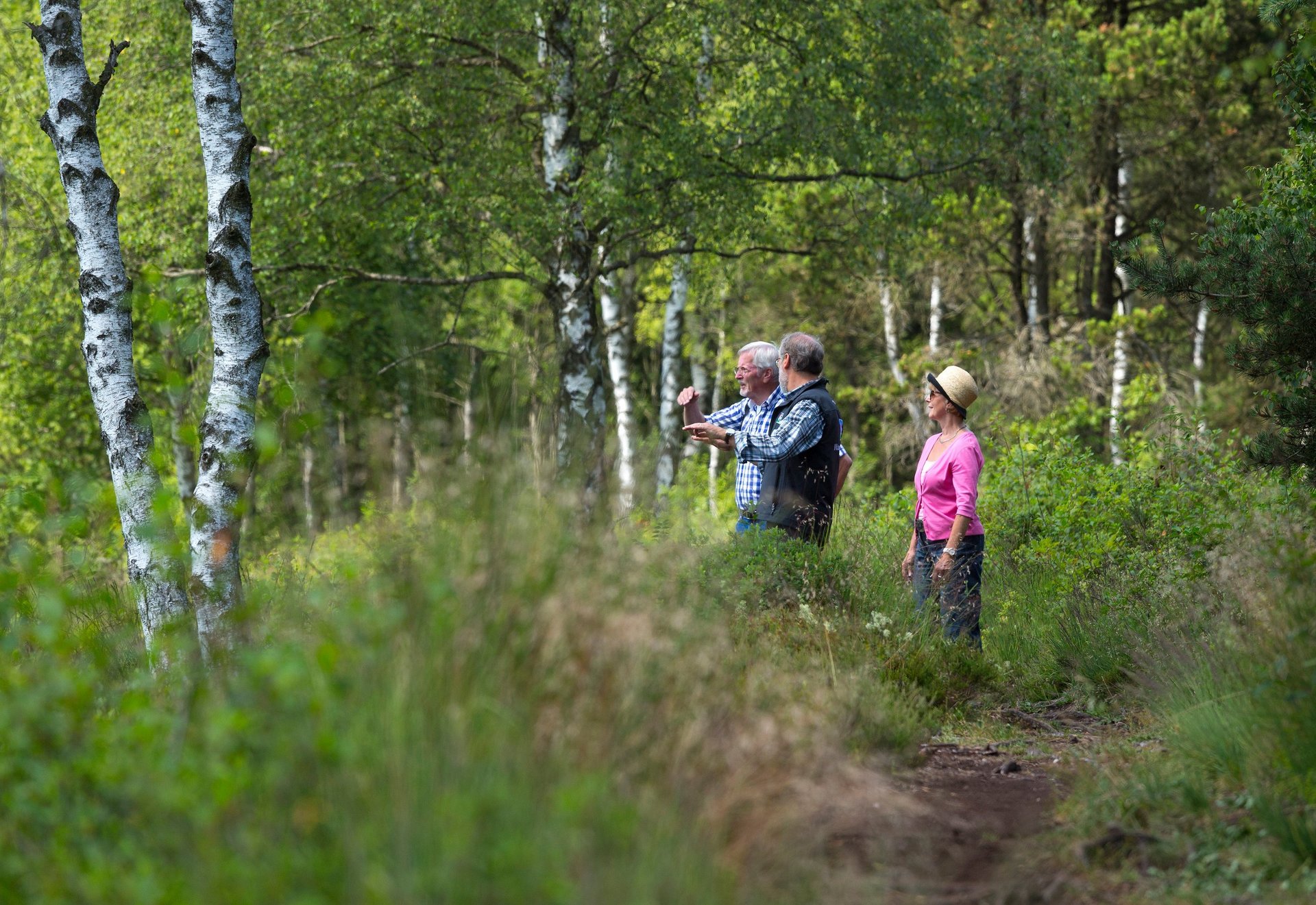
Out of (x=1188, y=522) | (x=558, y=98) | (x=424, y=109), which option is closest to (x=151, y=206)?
(x=424, y=109)

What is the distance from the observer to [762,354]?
23.7ft

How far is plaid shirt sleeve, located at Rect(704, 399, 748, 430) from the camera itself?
739cm

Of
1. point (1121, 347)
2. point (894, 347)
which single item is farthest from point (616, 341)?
point (1121, 347)

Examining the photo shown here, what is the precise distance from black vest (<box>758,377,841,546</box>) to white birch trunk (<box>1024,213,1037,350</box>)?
12785mm

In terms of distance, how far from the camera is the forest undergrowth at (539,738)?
105 inches

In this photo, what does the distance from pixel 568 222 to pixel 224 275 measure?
6.20 metres

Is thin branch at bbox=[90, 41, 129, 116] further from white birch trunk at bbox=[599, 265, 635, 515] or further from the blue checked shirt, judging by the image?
white birch trunk at bbox=[599, 265, 635, 515]

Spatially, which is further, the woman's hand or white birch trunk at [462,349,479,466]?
the woman's hand

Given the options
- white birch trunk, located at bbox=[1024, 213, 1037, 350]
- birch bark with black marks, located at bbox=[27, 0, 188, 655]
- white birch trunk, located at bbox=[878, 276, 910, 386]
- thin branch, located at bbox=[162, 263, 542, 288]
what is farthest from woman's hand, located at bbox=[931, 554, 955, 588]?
white birch trunk, located at bbox=[878, 276, 910, 386]

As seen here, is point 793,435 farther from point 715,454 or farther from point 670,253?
point 715,454

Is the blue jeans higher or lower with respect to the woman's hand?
higher

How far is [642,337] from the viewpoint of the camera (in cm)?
3114

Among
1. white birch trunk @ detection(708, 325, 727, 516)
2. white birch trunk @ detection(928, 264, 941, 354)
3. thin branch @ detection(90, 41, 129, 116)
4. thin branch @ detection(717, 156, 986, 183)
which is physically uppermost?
thin branch @ detection(717, 156, 986, 183)

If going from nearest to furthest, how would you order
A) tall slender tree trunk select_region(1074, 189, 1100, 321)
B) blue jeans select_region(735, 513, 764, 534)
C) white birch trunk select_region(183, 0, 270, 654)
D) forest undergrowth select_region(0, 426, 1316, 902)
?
1. forest undergrowth select_region(0, 426, 1316, 902)
2. white birch trunk select_region(183, 0, 270, 654)
3. blue jeans select_region(735, 513, 764, 534)
4. tall slender tree trunk select_region(1074, 189, 1100, 321)
